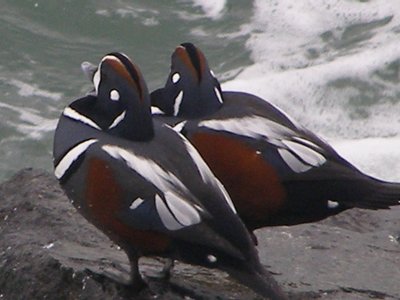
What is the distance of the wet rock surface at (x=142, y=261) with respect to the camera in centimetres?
417

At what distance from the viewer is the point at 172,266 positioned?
13.9ft

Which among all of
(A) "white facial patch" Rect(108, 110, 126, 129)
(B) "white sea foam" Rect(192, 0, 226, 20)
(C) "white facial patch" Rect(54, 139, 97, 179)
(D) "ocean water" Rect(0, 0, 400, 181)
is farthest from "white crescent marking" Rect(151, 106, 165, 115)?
(B) "white sea foam" Rect(192, 0, 226, 20)

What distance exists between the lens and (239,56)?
9930 millimetres

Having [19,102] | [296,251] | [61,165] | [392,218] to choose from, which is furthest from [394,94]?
[61,165]

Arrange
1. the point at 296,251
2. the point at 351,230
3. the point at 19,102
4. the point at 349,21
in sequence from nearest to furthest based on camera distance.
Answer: the point at 296,251
the point at 351,230
the point at 19,102
the point at 349,21

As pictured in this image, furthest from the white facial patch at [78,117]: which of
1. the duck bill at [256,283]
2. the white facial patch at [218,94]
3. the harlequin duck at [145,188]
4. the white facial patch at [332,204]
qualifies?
the white facial patch at [332,204]

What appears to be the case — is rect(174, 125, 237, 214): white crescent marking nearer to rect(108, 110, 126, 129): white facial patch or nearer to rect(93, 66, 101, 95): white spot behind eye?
rect(108, 110, 126, 129): white facial patch

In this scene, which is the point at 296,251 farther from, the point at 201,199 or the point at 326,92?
the point at 326,92

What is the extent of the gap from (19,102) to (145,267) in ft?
16.1

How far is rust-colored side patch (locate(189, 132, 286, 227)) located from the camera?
422 centimetres

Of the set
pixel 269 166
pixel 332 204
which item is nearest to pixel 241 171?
pixel 269 166

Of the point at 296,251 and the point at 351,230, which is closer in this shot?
the point at 296,251

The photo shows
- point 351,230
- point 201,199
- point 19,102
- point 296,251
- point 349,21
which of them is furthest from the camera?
point 349,21

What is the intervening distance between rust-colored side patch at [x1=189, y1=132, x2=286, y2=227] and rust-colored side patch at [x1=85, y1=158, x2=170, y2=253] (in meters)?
0.50
